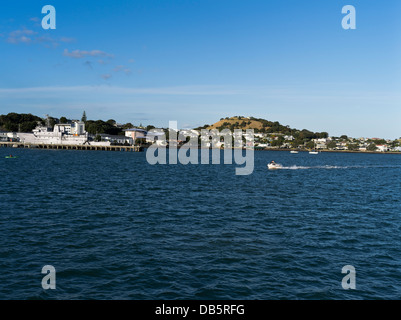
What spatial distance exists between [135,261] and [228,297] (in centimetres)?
631

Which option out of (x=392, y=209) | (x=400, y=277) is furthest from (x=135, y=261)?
(x=392, y=209)

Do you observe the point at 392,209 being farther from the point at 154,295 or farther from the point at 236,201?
the point at 154,295

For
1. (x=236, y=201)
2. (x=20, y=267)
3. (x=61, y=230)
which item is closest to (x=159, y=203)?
(x=236, y=201)

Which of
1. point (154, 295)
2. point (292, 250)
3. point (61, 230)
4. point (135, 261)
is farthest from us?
point (61, 230)

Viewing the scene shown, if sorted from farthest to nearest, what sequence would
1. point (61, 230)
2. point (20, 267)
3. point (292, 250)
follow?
point (61, 230) < point (292, 250) < point (20, 267)

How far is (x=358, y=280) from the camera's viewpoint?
17797 mm

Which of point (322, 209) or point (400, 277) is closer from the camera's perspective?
point (400, 277)

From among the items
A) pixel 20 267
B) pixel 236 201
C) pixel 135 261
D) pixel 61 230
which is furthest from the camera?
pixel 236 201

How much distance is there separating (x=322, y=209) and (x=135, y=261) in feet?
80.9

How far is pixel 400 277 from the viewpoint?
18391 mm
